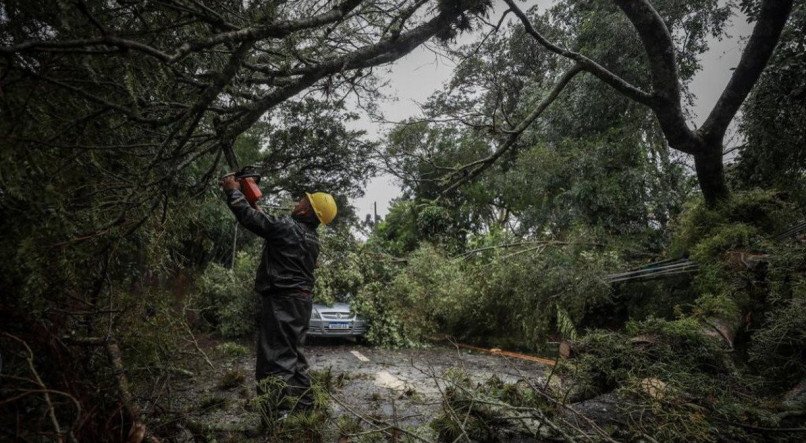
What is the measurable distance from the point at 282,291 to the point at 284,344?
453 mm

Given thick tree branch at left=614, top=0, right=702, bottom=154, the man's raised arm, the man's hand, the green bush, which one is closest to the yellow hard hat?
the man's raised arm

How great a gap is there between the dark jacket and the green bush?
4.96 m

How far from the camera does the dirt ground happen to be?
3.22 meters

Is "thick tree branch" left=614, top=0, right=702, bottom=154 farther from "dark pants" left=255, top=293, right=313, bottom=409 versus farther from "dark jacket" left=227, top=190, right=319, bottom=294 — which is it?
"dark pants" left=255, top=293, right=313, bottom=409

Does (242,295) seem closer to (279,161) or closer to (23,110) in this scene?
(279,161)

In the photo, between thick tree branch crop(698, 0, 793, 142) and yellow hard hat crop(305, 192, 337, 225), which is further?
thick tree branch crop(698, 0, 793, 142)

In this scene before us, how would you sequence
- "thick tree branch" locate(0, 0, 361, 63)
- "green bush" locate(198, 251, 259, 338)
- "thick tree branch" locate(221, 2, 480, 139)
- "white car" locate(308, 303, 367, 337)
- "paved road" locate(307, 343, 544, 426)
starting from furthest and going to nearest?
1. "green bush" locate(198, 251, 259, 338)
2. "white car" locate(308, 303, 367, 337)
3. "paved road" locate(307, 343, 544, 426)
4. "thick tree branch" locate(221, 2, 480, 139)
5. "thick tree branch" locate(0, 0, 361, 63)

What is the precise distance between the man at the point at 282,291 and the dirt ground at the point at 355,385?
44 cm

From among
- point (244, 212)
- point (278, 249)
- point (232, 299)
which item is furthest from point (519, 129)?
point (232, 299)

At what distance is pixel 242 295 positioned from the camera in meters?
8.43

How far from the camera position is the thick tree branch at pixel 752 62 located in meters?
4.55

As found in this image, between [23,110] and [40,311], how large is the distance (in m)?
1.20

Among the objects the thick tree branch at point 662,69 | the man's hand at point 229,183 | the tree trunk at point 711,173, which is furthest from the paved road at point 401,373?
the thick tree branch at point 662,69

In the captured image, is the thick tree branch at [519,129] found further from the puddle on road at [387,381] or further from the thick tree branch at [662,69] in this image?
the puddle on road at [387,381]
